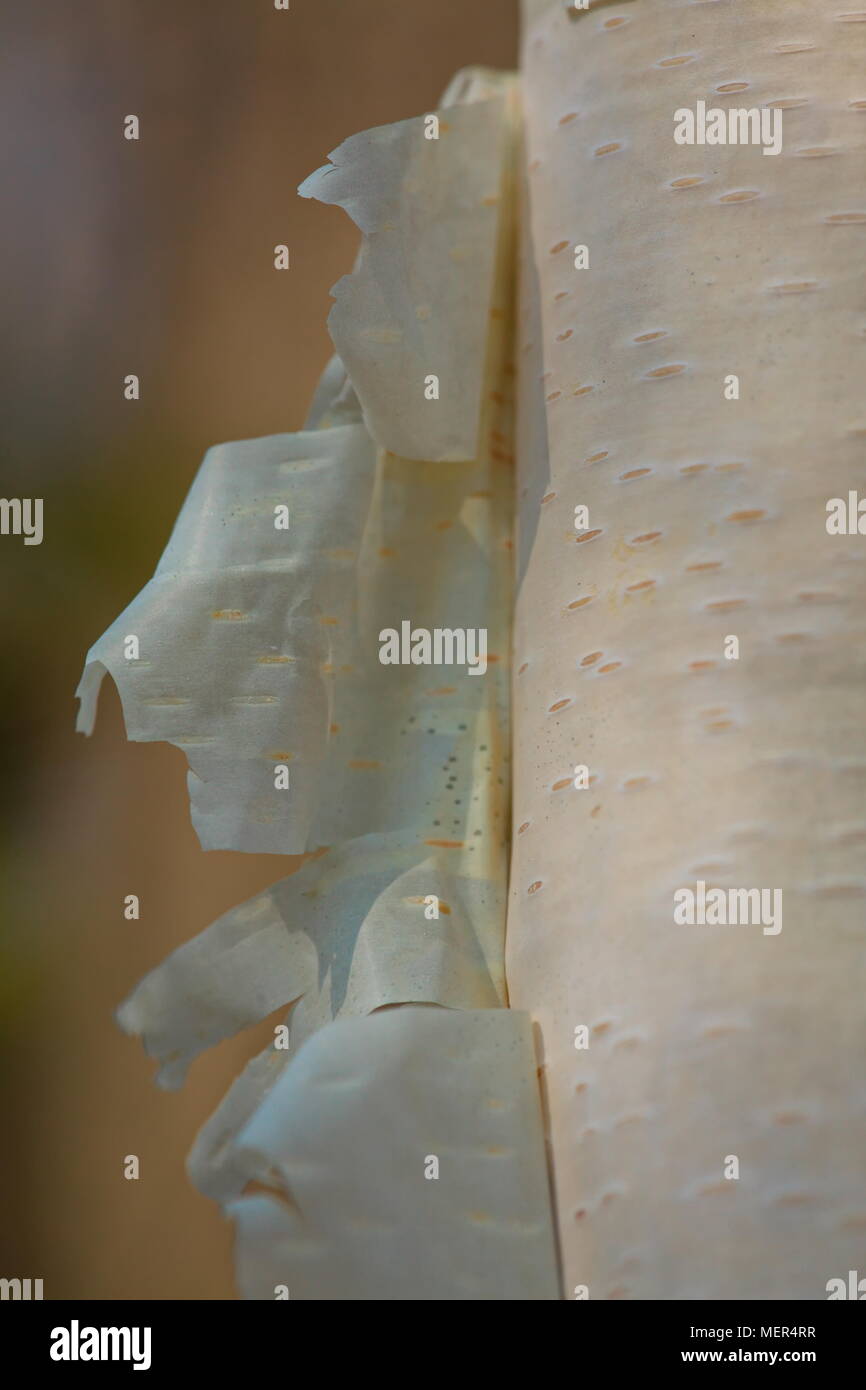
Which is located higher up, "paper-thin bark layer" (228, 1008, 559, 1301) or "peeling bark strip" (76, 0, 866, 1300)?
"peeling bark strip" (76, 0, 866, 1300)

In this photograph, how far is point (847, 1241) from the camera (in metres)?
0.38

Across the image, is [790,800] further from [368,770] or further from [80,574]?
[80,574]

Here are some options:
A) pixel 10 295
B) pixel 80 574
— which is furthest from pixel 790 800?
pixel 10 295

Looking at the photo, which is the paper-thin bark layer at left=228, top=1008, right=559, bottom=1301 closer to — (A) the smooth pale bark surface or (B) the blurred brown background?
(A) the smooth pale bark surface

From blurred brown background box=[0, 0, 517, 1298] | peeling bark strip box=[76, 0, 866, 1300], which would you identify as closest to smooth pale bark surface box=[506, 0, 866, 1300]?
peeling bark strip box=[76, 0, 866, 1300]

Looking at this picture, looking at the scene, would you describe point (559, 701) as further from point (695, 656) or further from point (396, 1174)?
point (396, 1174)

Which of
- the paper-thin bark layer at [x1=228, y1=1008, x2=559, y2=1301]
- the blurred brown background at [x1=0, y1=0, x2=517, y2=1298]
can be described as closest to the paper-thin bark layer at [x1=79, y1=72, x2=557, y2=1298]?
the paper-thin bark layer at [x1=228, y1=1008, x2=559, y2=1301]

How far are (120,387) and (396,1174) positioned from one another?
61 cm

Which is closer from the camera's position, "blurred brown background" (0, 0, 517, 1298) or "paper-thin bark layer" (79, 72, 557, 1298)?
"paper-thin bark layer" (79, 72, 557, 1298)

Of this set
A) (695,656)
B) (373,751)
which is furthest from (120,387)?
(695,656)

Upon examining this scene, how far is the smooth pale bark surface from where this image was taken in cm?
40

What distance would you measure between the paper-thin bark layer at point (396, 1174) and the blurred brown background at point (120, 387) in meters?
0.39

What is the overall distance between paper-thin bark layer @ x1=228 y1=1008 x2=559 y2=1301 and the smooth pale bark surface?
0.02 m
